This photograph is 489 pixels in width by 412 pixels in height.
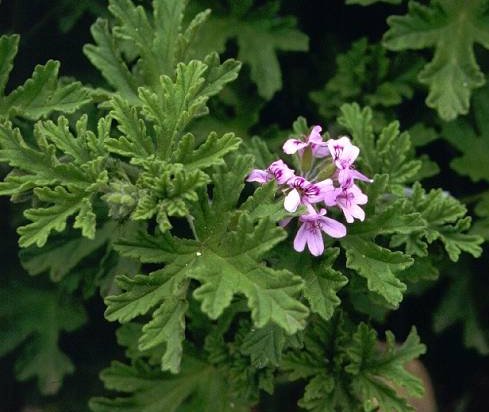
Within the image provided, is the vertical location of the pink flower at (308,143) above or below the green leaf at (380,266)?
above

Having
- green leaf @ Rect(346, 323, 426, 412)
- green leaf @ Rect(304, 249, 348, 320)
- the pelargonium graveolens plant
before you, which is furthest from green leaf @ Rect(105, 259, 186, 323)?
green leaf @ Rect(346, 323, 426, 412)

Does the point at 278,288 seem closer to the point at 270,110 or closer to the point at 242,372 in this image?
the point at 242,372

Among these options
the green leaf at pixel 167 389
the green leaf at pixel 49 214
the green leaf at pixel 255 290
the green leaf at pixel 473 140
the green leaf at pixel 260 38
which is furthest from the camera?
the green leaf at pixel 473 140

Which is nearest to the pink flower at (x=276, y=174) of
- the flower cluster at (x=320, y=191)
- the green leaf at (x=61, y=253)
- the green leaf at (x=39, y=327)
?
the flower cluster at (x=320, y=191)

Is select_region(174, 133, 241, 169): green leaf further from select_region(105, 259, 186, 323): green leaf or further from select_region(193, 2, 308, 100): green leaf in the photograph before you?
select_region(193, 2, 308, 100): green leaf

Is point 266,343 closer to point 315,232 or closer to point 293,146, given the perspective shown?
point 315,232

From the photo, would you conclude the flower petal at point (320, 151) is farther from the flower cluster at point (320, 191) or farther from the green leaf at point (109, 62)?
the green leaf at point (109, 62)
